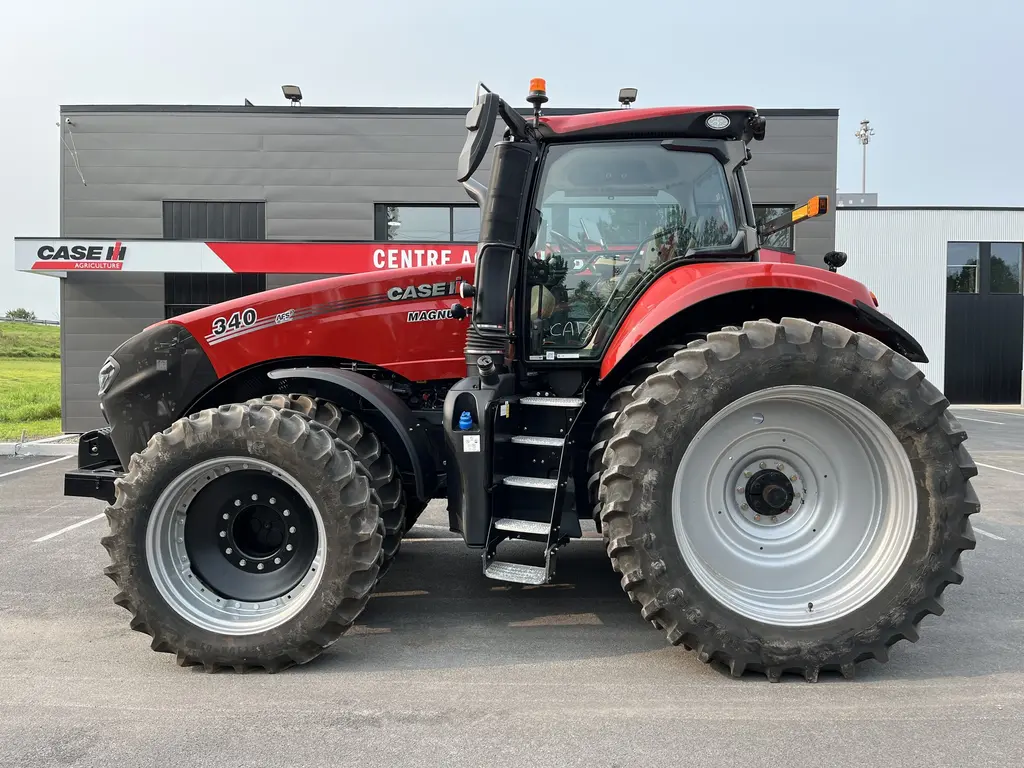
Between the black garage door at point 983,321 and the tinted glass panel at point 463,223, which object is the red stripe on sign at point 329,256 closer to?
the tinted glass panel at point 463,223

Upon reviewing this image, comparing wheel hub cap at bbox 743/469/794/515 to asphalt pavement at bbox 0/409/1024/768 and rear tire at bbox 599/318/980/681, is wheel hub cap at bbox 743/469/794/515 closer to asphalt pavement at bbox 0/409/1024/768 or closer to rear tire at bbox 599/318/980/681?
rear tire at bbox 599/318/980/681

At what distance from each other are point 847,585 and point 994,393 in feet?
70.2

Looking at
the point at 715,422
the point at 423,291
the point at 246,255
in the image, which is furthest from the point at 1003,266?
the point at 423,291

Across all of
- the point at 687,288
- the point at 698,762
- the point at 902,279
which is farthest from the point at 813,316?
the point at 902,279

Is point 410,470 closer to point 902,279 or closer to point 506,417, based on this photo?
point 506,417

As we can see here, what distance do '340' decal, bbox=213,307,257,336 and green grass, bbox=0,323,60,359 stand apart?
24.7 meters

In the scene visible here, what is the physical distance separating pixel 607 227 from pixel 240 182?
11.3 meters

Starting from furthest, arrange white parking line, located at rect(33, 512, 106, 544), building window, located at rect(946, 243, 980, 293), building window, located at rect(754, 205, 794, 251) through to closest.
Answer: building window, located at rect(946, 243, 980, 293)
building window, located at rect(754, 205, 794, 251)
white parking line, located at rect(33, 512, 106, 544)

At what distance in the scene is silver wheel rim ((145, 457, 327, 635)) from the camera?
10.6ft

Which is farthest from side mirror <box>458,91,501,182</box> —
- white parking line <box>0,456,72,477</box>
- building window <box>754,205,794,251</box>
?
building window <box>754,205,794,251</box>

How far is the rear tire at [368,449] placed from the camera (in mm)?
3545

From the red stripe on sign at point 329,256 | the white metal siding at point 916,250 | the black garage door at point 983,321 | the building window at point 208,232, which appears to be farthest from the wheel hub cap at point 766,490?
the black garage door at point 983,321

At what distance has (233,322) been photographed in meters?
3.99

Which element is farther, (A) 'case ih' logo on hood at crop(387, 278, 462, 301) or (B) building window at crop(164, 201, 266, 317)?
(B) building window at crop(164, 201, 266, 317)
